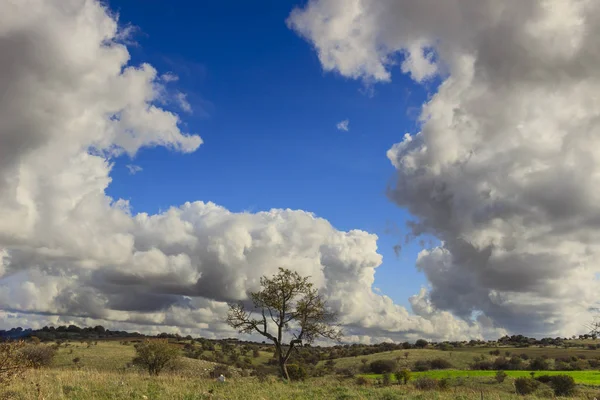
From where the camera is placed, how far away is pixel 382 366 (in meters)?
95.9

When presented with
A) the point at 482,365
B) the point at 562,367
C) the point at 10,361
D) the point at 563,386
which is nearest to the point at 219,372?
the point at 563,386

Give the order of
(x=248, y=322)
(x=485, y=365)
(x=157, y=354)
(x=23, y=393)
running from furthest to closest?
(x=485, y=365) < (x=157, y=354) < (x=248, y=322) < (x=23, y=393)

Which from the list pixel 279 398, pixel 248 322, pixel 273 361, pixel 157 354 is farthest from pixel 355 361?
pixel 279 398

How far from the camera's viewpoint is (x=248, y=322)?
4741 centimetres

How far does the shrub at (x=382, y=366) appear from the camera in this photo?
95.0m

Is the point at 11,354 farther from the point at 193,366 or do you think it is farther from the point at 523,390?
the point at 193,366

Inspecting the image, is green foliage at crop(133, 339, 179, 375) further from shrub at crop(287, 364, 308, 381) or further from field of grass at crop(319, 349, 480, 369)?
field of grass at crop(319, 349, 480, 369)

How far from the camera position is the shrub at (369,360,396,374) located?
9501 centimetres

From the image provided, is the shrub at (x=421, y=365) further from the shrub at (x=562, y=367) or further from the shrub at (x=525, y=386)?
the shrub at (x=525, y=386)

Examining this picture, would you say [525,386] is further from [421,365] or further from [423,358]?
[423,358]

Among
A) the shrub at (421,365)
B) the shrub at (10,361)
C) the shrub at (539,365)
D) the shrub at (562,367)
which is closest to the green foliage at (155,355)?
the shrub at (10,361)

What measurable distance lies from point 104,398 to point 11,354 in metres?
4.40

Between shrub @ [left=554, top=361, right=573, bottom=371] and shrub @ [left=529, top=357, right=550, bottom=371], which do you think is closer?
shrub @ [left=554, top=361, right=573, bottom=371]

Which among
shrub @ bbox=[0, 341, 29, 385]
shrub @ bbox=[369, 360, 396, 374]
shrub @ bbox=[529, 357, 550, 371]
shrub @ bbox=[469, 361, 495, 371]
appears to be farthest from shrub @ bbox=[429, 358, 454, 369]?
shrub @ bbox=[0, 341, 29, 385]
